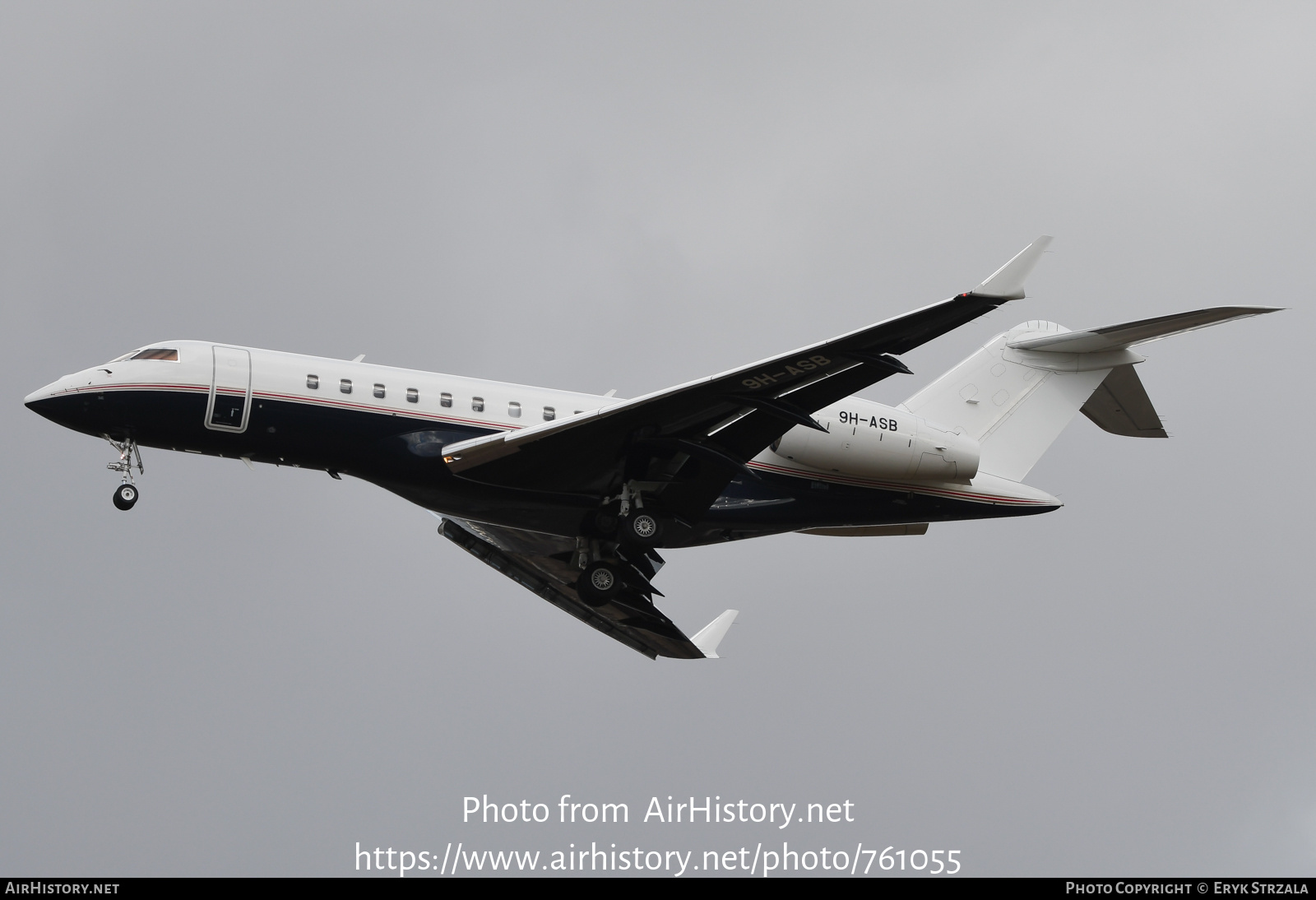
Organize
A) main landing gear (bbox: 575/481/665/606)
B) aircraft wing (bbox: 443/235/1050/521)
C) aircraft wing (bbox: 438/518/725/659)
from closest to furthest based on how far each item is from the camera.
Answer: aircraft wing (bbox: 443/235/1050/521), main landing gear (bbox: 575/481/665/606), aircraft wing (bbox: 438/518/725/659)

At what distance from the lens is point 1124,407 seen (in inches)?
901

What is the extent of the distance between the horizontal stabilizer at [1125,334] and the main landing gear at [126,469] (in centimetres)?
1365

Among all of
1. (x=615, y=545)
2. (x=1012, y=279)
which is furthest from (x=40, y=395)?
(x=1012, y=279)

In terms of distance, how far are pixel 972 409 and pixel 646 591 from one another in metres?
6.15

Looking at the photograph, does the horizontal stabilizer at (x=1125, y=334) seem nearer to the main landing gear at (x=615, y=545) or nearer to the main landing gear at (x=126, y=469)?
the main landing gear at (x=615, y=545)

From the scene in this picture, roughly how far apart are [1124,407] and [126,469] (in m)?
15.2

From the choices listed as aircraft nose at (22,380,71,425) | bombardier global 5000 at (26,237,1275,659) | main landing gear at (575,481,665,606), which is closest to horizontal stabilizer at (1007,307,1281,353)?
bombardier global 5000 at (26,237,1275,659)

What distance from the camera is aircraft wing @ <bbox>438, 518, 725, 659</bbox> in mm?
23562

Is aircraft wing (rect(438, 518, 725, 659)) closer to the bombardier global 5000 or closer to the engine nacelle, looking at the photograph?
the bombardier global 5000

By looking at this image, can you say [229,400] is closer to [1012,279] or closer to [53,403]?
[53,403]

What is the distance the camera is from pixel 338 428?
779 inches

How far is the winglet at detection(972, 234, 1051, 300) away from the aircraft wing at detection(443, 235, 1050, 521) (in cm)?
57

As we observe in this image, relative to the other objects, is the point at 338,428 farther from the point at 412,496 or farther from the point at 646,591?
the point at 646,591
